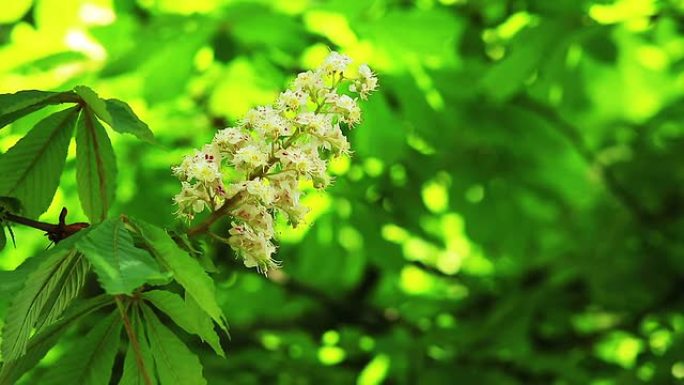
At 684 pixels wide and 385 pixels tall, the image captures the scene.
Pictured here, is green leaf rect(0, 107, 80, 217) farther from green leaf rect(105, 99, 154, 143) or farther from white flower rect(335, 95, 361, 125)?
white flower rect(335, 95, 361, 125)

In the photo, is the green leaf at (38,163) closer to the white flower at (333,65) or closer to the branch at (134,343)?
the branch at (134,343)

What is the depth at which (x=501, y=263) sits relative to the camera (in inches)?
192

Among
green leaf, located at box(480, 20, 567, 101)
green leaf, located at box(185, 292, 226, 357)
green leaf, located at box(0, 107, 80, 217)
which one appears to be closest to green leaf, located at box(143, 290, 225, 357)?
green leaf, located at box(185, 292, 226, 357)

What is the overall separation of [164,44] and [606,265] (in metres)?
1.93

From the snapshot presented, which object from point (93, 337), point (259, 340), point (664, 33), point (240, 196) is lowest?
point (93, 337)

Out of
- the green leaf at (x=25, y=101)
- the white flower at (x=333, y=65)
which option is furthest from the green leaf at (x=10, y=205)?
the white flower at (x=333, y=65)

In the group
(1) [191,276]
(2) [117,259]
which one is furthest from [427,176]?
(2) [117,259]

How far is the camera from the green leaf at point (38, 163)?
159 cm

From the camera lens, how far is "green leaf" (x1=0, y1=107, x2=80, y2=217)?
5.20ft

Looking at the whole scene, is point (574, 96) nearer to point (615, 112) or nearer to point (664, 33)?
point (664, 33)

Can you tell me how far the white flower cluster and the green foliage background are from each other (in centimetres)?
170

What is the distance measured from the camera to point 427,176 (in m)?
4.01

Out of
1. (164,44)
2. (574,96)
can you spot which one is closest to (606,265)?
(574,96)

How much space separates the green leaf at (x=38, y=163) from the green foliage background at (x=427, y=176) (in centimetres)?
150
